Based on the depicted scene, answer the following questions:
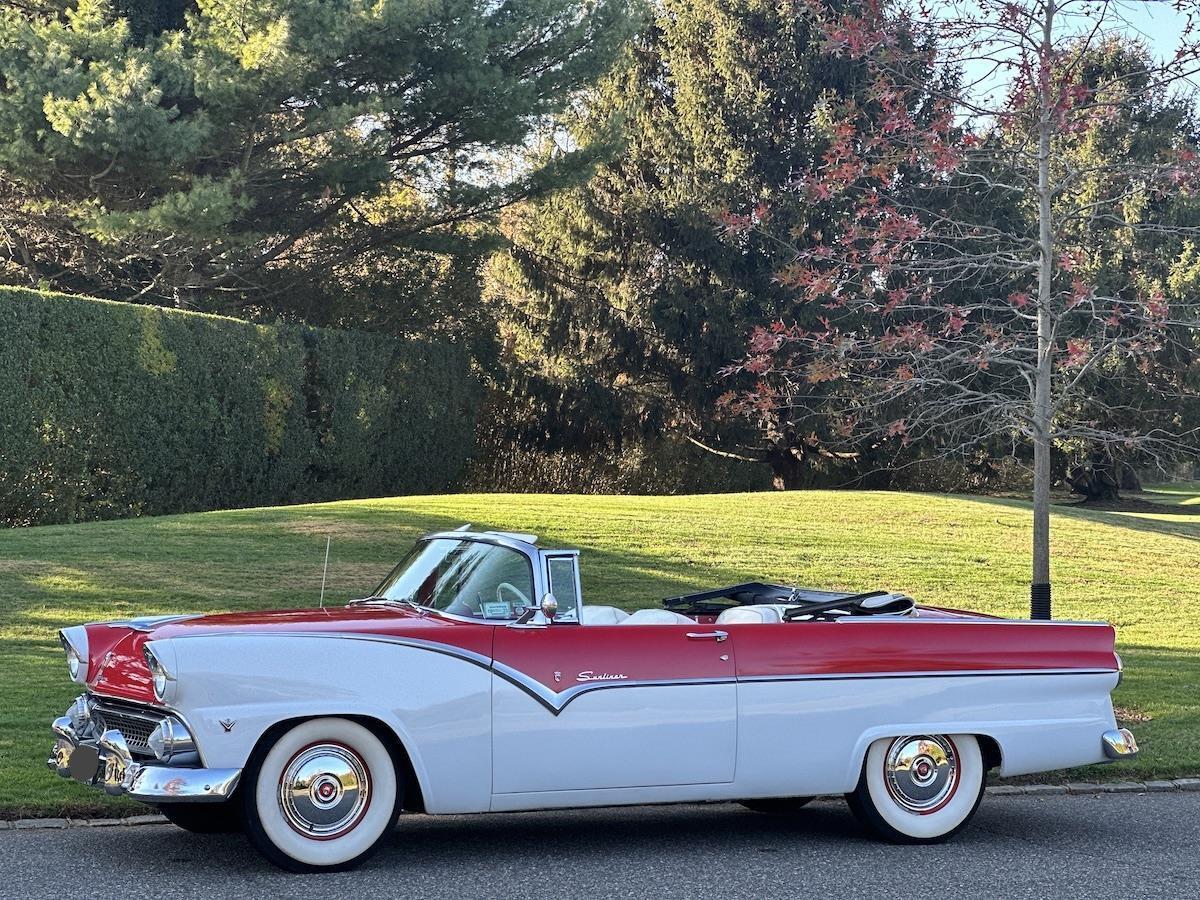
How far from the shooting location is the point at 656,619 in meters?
6.91

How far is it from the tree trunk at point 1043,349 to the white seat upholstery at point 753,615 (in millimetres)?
3853

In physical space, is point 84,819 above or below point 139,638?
below

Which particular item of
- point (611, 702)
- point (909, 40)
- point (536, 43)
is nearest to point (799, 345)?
point (536, 43)

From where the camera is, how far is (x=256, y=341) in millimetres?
23516

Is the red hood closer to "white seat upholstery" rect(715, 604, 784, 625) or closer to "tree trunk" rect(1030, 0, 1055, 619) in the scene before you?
"white seat upholstery" rect(715, 604, 784, 625)

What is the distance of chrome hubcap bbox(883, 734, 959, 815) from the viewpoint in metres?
7.07

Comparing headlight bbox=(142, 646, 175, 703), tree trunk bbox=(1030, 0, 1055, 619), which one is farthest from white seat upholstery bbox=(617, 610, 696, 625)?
tree trunk bbox=(1030, 0, 1055, 619)

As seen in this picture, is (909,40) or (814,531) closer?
(909,40)

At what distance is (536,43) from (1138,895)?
23776mm

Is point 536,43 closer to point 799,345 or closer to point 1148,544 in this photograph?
point 799,345

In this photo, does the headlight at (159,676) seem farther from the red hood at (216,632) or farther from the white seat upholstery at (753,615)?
the white seat upholstery at (753,615)

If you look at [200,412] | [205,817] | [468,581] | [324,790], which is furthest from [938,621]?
[200,412]

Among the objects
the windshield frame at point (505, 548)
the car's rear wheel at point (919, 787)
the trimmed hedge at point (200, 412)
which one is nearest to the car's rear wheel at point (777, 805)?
the car's rear wheel at point (919, 787)

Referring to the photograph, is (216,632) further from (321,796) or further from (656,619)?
(656,619)
